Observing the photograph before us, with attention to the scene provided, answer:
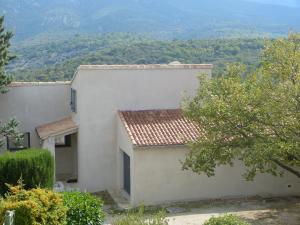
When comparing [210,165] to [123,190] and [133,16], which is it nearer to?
[123,190]

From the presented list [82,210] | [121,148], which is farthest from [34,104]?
[82,210]

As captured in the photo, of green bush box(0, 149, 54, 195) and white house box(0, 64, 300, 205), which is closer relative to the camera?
green bush box(0, 149, 54, 195)

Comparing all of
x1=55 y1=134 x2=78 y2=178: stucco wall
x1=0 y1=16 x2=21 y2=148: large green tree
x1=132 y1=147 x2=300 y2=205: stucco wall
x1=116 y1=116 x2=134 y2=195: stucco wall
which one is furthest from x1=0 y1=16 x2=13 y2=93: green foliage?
x1=132 y1=147 x2=300 y2=205: stucco wall

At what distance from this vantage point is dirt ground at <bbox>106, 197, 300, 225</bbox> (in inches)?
797

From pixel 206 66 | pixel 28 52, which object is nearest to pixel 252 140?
pixel 206 66

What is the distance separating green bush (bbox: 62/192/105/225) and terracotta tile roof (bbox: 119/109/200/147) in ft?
22.0

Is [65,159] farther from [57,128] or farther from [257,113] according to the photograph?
[257,113]

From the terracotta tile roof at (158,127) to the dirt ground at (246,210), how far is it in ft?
9.67

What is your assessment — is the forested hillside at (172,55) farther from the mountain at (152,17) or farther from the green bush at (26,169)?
the mountain at (152,17)

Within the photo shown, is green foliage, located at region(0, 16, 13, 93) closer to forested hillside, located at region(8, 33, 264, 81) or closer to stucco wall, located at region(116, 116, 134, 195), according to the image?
stucco wall, located at region(116, 116, 134, 195)

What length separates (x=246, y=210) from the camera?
72.3ft

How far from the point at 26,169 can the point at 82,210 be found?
17.1ft

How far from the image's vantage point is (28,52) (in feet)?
268

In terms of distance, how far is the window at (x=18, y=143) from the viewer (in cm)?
2833
